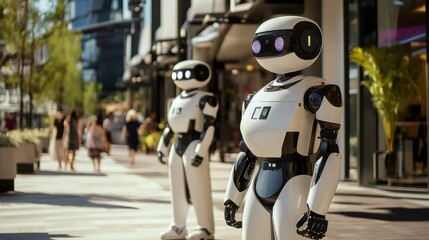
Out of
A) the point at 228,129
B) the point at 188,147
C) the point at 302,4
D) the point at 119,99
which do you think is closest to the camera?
the point at 188,147

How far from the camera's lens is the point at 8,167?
48.0ft

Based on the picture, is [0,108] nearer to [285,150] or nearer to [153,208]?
[153,208]

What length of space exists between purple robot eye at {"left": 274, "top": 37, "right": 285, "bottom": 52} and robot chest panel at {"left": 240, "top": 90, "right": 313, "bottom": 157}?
35 cm

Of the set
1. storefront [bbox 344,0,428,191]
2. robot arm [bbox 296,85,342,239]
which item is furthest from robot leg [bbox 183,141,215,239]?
storefront [bbox 344,0,428,191]

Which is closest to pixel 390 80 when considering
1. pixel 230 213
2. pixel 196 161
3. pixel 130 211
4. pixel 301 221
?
pixel 130 211

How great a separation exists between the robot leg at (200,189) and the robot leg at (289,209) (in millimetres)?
3732

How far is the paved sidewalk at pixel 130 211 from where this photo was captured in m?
9.42

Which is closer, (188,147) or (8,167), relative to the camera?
(188,147)

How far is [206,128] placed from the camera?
8.73m

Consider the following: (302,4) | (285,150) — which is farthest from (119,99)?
(285,150)

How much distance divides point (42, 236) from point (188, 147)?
2.06 m

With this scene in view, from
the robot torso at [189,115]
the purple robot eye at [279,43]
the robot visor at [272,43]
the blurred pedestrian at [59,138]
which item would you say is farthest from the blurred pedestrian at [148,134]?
the purple robot eye at [279,43]

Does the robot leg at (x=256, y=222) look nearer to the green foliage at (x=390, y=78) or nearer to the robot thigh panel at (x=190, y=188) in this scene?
the robot thigh panel at (x=190, y=188)

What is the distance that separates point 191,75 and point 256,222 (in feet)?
13.6
